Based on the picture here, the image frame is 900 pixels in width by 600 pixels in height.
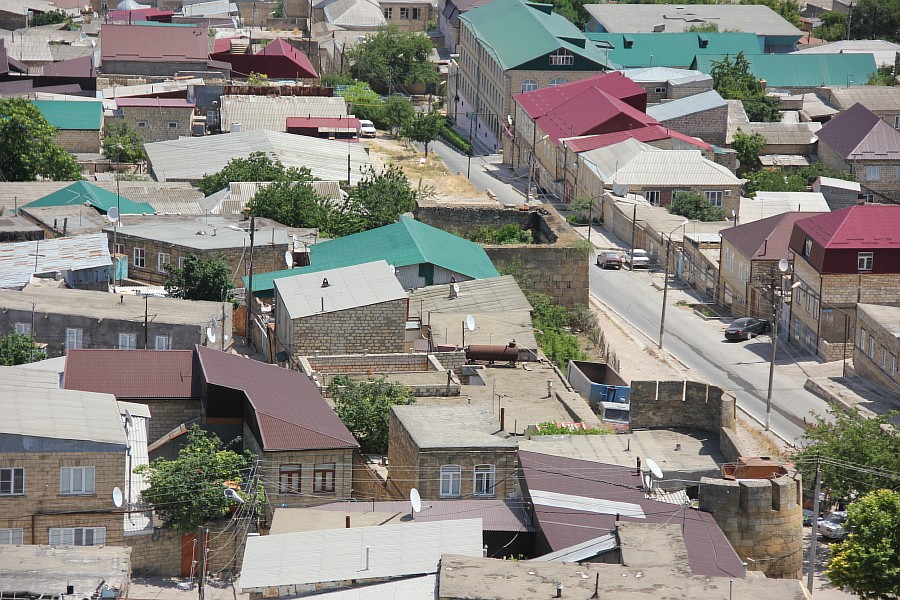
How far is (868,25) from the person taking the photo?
13538 cm

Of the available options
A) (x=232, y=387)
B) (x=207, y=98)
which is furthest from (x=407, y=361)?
(x=207, y=98)

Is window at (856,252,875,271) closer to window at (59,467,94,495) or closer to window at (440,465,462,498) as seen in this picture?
window at (440,465,462,498)

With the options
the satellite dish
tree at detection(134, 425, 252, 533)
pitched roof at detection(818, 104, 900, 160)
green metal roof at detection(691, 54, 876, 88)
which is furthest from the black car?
green metal roof at detection(691, 54, 876, 88)

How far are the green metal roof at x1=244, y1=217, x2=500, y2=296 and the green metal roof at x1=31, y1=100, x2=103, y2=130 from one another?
29251 mm

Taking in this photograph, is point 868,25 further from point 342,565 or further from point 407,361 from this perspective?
point 342,565

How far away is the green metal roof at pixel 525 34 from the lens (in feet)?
345

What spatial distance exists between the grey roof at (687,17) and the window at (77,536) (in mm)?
91037

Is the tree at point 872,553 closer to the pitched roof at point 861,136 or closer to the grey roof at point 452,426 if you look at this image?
the grey roof at point 452,426

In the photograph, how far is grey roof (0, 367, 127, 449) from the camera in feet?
124

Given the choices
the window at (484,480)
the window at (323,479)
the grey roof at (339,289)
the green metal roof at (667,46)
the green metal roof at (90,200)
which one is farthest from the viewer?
the green metal roof at (667,46)

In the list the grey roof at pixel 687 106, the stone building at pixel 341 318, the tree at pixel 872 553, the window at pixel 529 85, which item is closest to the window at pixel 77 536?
the stone building at pixel 341 318

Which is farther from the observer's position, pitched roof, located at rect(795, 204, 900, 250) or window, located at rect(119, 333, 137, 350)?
pitched roof, located at rect(795, 204, 900, 250)

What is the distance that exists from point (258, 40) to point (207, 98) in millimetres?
25824

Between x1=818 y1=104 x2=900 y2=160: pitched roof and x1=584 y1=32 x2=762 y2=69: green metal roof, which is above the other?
x1=584 y1=32 x2=762 y2=69: green metal roof
